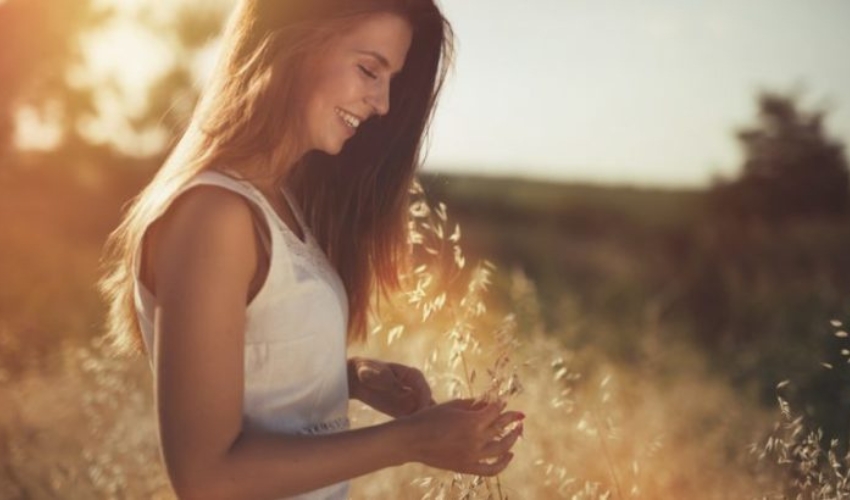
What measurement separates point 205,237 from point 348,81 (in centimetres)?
47

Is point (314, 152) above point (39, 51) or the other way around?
above

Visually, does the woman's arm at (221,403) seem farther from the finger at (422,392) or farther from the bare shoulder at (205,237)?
the finger at (422,392)

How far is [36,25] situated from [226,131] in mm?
12789

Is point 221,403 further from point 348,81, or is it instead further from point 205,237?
point 348,81

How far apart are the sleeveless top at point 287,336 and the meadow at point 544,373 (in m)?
0.28

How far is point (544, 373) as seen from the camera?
456 cm

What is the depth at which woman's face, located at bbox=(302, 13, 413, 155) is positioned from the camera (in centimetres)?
196

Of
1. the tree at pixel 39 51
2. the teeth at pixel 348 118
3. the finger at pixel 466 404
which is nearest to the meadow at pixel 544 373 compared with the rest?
the finger at pixel 466 404

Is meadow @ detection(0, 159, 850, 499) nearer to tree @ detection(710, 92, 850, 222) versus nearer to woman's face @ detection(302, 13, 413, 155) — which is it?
woman's face @ detection(302, 13, 413, 155)

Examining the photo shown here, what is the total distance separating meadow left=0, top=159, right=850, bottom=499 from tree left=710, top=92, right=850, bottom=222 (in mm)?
6782

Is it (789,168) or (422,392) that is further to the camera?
(789,168)

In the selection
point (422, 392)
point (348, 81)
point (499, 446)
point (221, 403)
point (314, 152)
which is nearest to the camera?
point (221, 403)

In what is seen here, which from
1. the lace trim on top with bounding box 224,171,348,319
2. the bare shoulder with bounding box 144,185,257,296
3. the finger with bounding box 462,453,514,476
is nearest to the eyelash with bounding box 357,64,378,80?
the lace trim on top with bounding box 224,171,348,319

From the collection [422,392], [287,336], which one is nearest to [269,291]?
[287,336]
